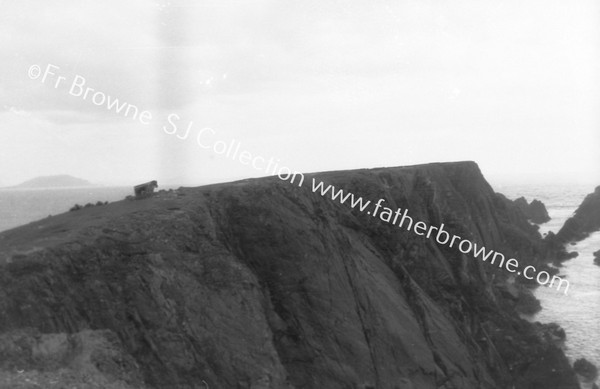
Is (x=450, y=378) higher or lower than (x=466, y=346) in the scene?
→ lower

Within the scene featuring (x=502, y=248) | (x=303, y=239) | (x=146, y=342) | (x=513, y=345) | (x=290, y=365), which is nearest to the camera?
(x=146, y=342)

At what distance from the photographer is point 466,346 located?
22.4 meters

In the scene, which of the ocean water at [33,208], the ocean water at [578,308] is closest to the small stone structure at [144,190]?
the ocean water at [33,208]

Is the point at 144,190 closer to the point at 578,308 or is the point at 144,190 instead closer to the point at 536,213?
the point at 578,308

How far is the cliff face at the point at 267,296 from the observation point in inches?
537

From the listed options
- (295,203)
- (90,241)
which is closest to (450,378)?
(295,203)

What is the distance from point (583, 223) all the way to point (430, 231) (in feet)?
114

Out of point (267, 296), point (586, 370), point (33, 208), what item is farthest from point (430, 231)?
point (33, 208)

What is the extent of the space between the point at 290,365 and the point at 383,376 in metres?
3.18

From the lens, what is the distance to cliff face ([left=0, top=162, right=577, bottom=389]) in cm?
1364

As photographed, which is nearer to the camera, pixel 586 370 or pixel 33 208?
pixel 586 370

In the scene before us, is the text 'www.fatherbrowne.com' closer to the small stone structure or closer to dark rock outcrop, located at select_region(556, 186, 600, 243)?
the small stone structure

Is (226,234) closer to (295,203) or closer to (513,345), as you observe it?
(295,203)

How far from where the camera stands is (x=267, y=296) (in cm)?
A: 1772
